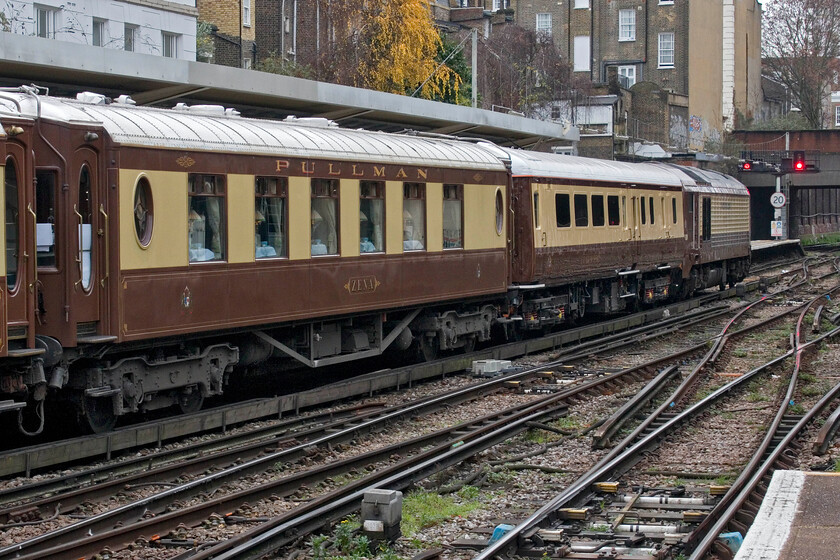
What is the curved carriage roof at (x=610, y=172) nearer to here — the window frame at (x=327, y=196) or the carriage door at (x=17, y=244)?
the window frame at (x=327, y=196)

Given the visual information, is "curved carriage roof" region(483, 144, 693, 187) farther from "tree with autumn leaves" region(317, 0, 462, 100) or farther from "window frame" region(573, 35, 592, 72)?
"window frame" region(573, 35, 592, 72)

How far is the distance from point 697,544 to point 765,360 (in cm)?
1156

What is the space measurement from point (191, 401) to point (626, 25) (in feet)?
181

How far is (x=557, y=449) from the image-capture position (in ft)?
40.9

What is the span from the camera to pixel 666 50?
63750 millimetres

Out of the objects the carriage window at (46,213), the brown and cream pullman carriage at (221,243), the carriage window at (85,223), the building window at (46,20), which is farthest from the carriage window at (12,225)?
the building window at (46,20)

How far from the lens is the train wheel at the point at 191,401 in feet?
43.7

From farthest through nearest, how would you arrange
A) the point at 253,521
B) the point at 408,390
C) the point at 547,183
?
1. the point at 547,183
2. the point at 408,390
3. the point at 253,521

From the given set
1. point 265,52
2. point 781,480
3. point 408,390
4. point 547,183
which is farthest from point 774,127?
point 781,480

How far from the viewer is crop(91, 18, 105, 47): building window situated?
99.1 ft

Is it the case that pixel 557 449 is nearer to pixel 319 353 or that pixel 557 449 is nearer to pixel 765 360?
pixel 319 353

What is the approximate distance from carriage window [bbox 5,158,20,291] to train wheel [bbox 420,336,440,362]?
27.5 ft

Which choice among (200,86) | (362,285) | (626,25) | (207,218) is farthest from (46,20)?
(626,25)

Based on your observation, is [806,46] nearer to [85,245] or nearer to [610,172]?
[610,172]
